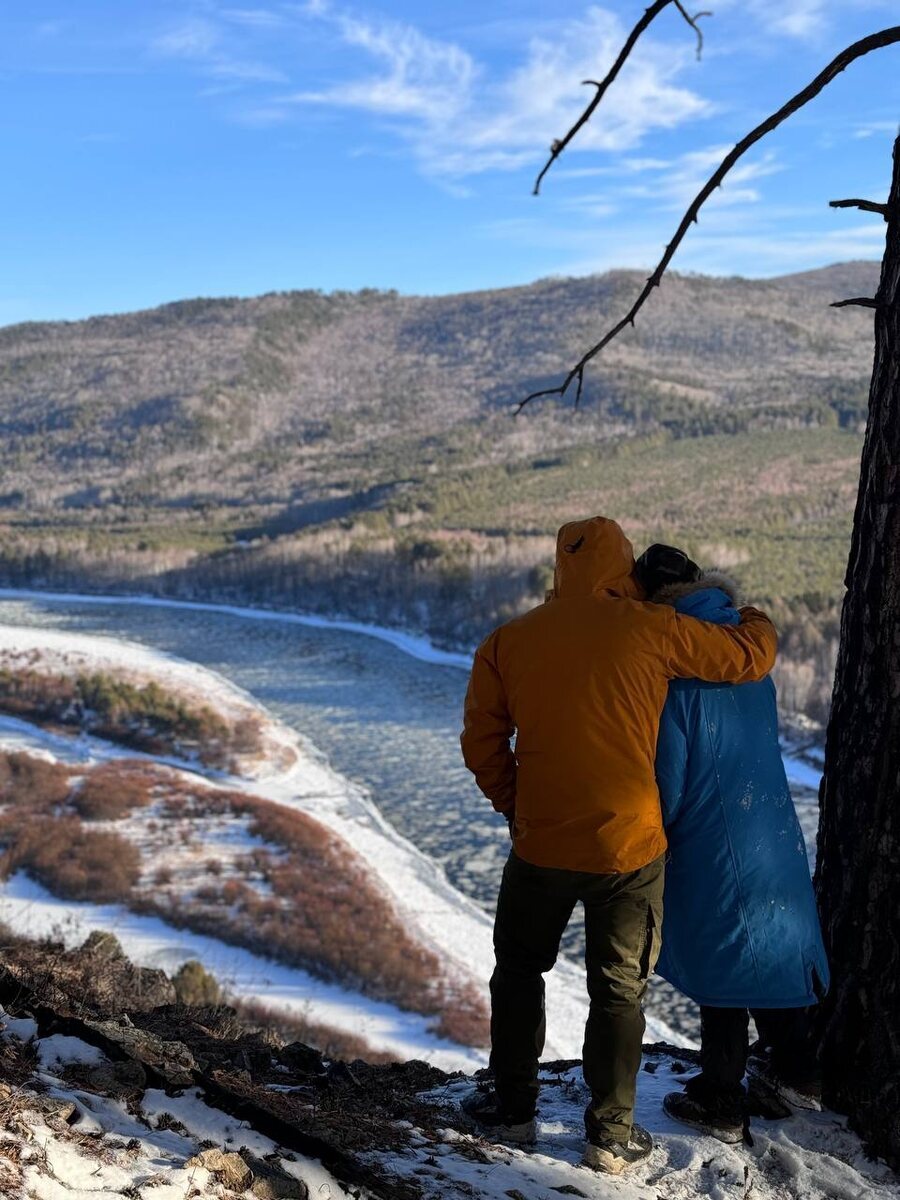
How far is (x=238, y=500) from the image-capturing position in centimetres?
12594

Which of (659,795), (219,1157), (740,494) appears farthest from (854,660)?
(740,494)

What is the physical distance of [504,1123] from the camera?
3.17m

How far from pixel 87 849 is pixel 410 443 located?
412 ft

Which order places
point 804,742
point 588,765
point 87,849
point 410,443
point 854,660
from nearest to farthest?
point 588,765
point 854,660
point 87,849
point 804,742
point 410,443

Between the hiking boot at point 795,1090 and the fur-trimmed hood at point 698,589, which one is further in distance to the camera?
the hiking boot at point 795,1090

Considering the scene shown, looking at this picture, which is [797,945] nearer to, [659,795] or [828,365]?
[659,795]

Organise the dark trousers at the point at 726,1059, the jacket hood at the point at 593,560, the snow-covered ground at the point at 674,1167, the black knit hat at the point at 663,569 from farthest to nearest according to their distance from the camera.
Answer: the dark trousers at the point at 726,1059
the black knit hat at the point at 663,569
the jacket hood at the point at 593,560
the snow-covered ground at the point at 674,1167

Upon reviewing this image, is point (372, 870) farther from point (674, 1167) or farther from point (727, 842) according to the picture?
point (727, 842)

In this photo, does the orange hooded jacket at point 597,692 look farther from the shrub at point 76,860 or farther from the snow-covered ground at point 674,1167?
the shrub at point 76,860

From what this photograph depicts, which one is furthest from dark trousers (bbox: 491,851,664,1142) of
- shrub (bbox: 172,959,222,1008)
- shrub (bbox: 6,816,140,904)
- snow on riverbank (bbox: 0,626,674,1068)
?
shrub (bbox: 6,816,140,904)

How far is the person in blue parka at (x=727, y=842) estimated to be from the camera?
117 inches

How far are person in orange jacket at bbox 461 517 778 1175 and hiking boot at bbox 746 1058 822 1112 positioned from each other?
1.48 feet

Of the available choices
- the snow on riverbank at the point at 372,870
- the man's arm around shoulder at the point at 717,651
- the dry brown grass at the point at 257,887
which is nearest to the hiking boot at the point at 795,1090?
the man's arm around shoulder at the point at 717,651

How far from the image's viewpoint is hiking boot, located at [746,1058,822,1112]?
326cm
